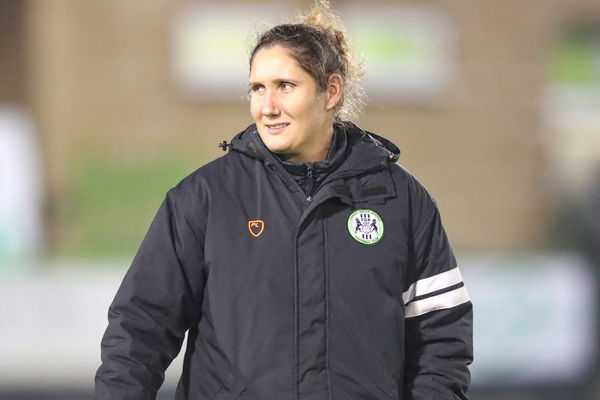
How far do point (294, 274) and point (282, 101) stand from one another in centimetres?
41

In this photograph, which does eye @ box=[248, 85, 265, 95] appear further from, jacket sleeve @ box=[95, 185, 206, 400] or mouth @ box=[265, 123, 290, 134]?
jacket sleeve @ box=[95, 185, 206, 400]

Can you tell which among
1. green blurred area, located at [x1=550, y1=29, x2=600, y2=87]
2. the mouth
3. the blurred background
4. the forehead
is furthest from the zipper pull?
green blurred area, located at [x1=550, y1=29, x2=600, y2=87]

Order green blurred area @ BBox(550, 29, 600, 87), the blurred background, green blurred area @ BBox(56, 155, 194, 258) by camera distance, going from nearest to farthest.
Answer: green blurred area @ BBox(56, 155, 194, 258), the blurred background, green blurred area @ BBox(550, 29, 600, 87)

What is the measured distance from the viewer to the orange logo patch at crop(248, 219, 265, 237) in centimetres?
288

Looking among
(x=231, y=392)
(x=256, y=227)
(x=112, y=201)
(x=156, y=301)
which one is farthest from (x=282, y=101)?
(x=112, y=201)

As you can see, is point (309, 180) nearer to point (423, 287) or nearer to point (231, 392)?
point (423, 287)

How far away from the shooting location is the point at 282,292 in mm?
2826

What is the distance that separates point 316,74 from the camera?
2984 millimetres

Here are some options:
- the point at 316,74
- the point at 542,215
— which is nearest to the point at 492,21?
the point at 542,215

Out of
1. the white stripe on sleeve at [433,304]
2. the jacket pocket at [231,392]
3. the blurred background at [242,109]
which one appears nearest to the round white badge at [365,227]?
the white stripe on sleeve at [433,304]

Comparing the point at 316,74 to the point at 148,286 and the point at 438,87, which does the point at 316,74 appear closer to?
the point at 148,286

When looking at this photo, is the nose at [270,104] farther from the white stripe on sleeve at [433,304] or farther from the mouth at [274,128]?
the white stripe on sleeve at [433,304]

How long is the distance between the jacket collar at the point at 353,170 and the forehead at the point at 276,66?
15 cm

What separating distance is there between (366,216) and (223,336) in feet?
1.42
